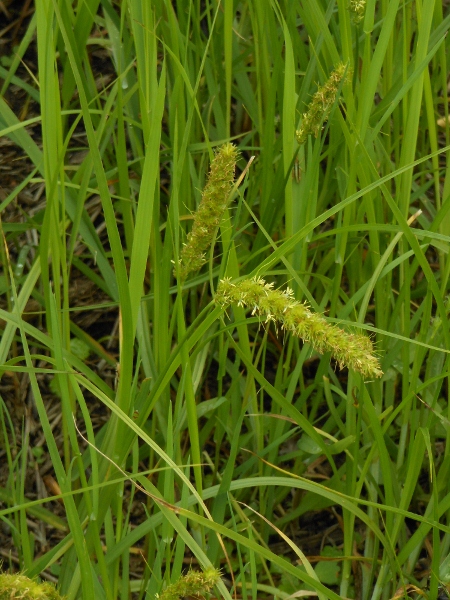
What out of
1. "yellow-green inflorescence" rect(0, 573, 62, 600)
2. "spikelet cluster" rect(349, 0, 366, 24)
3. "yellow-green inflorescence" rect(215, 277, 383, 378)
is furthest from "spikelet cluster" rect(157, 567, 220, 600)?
"spikelet cluster" rect(349, 0, 366, 24)

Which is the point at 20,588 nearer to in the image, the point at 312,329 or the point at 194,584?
the point at 194,584

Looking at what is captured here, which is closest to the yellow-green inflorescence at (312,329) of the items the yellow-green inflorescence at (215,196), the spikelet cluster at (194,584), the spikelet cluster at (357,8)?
the yellow-green inflorescence at (215,196)

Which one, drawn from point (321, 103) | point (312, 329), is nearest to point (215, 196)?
point (312, 329)

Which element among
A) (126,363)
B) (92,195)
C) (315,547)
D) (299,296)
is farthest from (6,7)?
(315,547)

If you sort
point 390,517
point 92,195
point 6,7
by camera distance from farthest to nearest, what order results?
point 6,7
point 92,195
point 390,517

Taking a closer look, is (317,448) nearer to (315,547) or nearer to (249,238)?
(315,547)

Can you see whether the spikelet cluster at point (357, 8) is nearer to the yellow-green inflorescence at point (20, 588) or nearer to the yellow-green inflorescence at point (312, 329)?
the yellow-green inflorescence at point (312, 329)
